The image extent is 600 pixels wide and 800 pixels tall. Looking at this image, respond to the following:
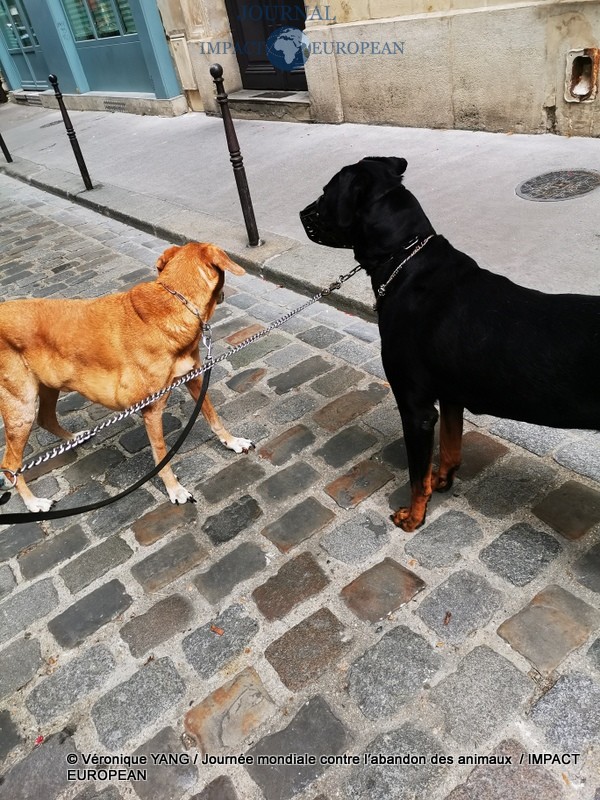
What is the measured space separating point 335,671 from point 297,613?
0.32m

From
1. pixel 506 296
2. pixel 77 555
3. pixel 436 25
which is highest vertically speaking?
pixel 436 25

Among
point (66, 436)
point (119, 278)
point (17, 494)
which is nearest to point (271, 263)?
point (119, 278)

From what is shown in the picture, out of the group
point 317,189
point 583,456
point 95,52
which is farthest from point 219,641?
point 95,52

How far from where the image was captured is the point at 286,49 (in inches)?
426

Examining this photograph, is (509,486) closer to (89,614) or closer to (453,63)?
(89,614)

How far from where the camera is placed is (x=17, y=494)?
362 cm

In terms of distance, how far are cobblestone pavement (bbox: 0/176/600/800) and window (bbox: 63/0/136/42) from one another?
13.8m

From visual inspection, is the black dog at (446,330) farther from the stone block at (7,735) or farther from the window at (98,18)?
the window at (98,18)

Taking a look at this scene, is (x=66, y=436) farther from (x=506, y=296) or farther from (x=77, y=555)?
(x=506, y=296)

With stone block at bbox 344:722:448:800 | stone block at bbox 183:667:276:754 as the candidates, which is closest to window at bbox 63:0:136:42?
stone block at bbox 183:667:276:754

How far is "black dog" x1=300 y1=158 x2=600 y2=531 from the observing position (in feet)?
6.95

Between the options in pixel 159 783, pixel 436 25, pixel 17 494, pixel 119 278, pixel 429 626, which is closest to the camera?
pixel 159 783

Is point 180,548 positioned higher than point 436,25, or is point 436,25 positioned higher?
point 436,25

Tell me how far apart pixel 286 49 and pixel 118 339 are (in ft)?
32.5
